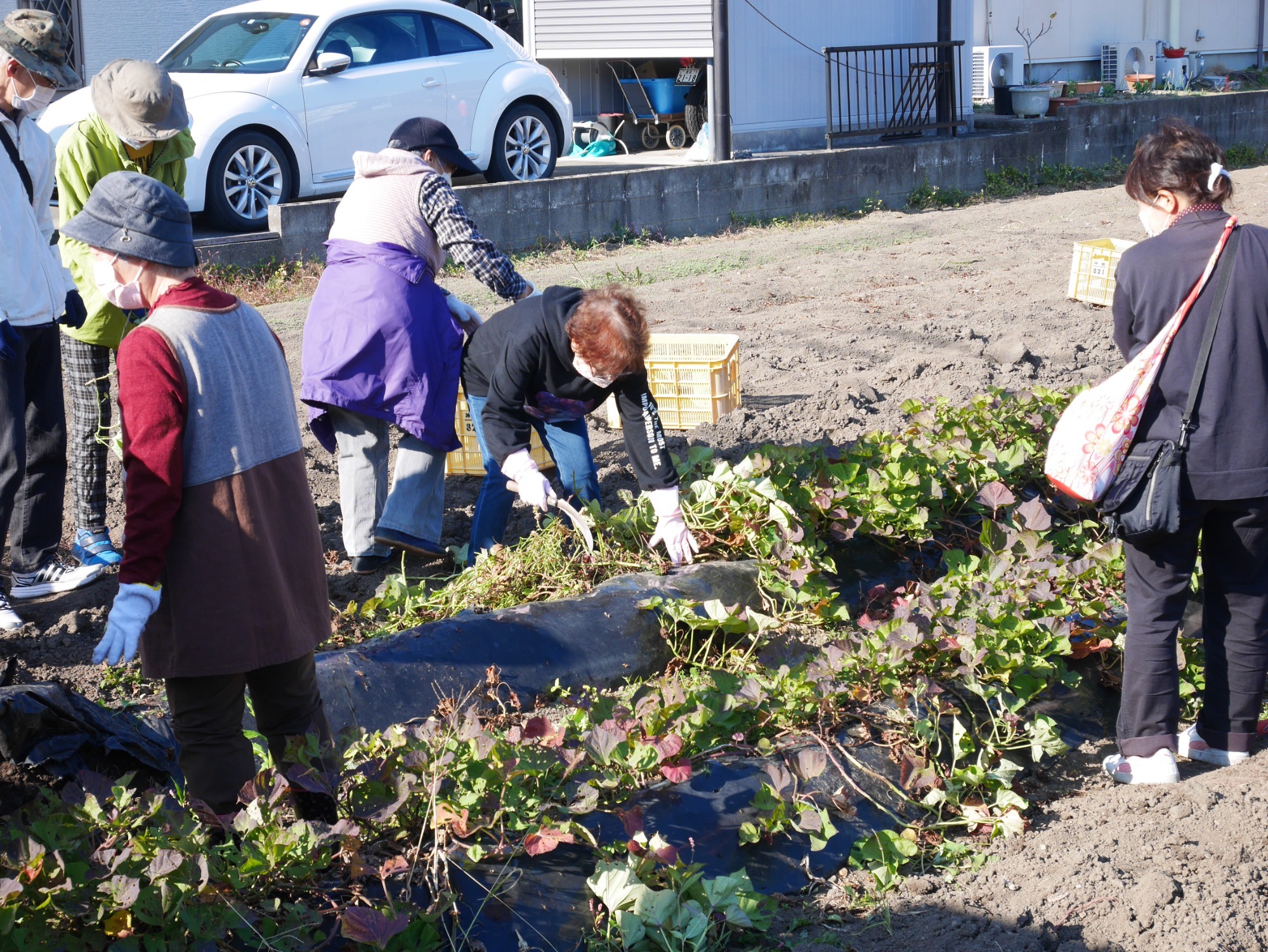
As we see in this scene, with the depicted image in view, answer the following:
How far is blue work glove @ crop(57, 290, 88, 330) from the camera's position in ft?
15.0

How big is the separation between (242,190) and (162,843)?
29.2 ft

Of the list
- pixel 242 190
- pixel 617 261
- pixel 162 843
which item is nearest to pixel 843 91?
pixel 617 261

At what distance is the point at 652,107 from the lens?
16.6 m

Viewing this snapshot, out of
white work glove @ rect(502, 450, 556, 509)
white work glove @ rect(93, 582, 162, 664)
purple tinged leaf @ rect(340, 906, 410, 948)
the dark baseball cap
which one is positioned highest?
the dark baseball cap

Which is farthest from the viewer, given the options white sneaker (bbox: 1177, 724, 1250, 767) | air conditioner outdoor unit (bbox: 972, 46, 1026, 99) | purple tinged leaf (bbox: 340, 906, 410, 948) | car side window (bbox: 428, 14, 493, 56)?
air conditioner outdoor unit (bbox: 972, 46, 1026, 99)

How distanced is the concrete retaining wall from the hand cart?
268 centimetres

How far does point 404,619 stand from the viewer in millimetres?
4273

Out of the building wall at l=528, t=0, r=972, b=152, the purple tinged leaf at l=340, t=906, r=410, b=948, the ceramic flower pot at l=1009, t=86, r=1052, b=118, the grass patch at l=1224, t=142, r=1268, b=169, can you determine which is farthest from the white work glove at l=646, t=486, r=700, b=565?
the grass patch at l=1224, t=142, r=1268, b=169

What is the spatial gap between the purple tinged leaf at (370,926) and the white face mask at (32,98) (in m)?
3.21

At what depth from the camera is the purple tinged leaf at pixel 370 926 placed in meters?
2.22

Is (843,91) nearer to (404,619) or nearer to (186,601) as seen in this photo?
(404,619)

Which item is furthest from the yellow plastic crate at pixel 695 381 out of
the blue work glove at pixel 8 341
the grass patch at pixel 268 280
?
the grass patch at pixel 268 280

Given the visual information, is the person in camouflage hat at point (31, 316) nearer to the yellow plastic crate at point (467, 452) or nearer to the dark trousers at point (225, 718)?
the yellow plastic crate at point (467, 452)

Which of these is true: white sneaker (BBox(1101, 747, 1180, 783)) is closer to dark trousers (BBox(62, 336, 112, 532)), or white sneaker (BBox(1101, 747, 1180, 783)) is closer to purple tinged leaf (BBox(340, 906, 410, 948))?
purple tinged leaf (BBox(340, 906, 410, 948))
